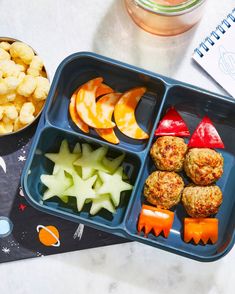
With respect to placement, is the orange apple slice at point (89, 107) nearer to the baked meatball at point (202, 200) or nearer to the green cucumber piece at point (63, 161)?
→ the green cucumber piece at point (63, 161)

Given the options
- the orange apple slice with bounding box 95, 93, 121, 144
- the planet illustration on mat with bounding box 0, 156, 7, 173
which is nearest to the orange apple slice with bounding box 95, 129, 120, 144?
the orange apple slice with bounding box 95, 93, 121, 144

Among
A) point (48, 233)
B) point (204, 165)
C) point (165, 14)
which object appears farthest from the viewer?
point (48, 233)

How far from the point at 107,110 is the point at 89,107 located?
0.05m

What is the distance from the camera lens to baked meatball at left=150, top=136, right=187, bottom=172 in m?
1.19

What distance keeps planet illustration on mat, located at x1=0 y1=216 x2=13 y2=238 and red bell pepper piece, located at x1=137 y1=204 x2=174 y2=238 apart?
0.29 m

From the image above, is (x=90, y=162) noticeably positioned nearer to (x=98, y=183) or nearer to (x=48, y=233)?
(x=98, y=183)

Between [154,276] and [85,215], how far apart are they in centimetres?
22

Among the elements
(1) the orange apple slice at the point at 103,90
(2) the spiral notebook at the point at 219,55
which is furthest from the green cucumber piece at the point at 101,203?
(2) the spiral notebook at the point at 219,55

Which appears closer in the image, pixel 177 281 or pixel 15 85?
pixel 15 85

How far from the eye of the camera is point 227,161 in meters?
1.26

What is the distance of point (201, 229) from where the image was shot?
47.5 inches

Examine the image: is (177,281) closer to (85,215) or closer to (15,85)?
(85,215)

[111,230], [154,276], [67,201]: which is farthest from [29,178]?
[154,276]

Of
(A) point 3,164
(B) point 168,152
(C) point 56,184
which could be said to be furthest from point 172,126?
(A) point 3,164
